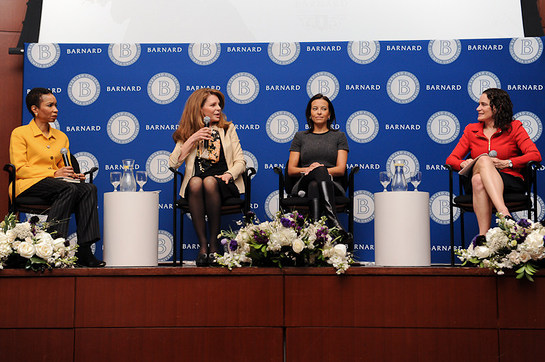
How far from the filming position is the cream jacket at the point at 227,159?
4.09 metres

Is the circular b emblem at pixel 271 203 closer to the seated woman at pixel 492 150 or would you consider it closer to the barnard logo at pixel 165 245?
the barnard logo at pixel 165 245

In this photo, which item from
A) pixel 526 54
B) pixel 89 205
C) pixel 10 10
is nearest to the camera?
pixel 89 205

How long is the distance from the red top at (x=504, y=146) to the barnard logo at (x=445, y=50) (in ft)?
2.90

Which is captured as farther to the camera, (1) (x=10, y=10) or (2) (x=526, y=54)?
(1) (x=10, y=10)

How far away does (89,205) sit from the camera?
3730mm

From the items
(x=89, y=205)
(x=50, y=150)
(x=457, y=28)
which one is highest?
(x=457, y=28)

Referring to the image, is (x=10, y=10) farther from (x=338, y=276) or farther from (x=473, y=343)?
(x=473, y=343)

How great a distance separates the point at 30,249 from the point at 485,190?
2.59 meters

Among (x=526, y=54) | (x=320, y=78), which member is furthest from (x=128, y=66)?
(x=526, y=54)

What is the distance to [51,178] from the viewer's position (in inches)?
154

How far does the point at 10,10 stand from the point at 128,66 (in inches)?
47.5

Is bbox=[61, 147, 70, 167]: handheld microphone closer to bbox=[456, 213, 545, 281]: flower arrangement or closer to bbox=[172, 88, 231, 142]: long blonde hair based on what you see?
bbox=[172, 88, 231, 142]: long blonde hair

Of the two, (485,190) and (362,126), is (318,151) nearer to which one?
(362,126)

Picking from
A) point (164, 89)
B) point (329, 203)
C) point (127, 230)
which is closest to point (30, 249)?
point (127, 230)
